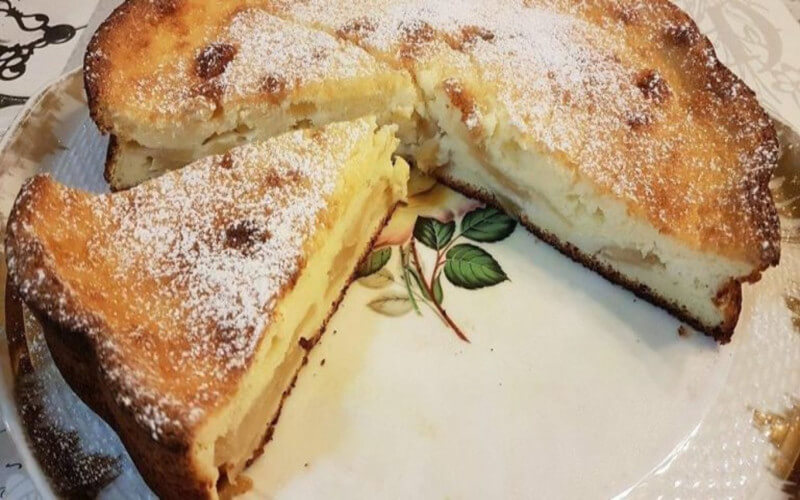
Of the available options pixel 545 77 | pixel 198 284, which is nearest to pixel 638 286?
pixel 545 77

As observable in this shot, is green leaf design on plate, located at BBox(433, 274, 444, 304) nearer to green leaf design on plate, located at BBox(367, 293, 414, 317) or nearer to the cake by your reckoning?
green leaf design on plate, located at BBox(367, 293, 414, 317)

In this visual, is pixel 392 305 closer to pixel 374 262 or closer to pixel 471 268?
pixel 374 262

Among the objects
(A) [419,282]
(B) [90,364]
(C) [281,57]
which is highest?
(C) [281,57]

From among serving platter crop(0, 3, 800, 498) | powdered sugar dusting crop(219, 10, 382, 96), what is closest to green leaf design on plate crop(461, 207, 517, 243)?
serving platter crop(0, 3, 800, 498)

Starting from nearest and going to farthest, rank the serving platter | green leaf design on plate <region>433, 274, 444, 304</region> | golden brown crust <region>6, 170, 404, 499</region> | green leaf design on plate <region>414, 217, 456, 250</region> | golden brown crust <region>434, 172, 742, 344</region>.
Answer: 1. golden brown crust <region>6, 170, 404, 499</region>
2. the serving platter
3. golden brown crust <region>434, 172, 742, 344</region>
4. green leaf design on plate <region>433, 274, 444, 304</region>
5. green leaf design on plate <region>414, 217, 456, 250</region>

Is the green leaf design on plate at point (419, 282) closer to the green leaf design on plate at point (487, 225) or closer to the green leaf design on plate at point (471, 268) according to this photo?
the green leaf design on plate at point (471, 268)

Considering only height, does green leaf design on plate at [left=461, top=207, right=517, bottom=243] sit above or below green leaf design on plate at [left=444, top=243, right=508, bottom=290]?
above

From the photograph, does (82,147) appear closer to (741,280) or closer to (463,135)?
(463,135)

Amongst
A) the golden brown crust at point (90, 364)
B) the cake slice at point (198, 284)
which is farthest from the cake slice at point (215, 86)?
the golden brown crust at point (90, 364)

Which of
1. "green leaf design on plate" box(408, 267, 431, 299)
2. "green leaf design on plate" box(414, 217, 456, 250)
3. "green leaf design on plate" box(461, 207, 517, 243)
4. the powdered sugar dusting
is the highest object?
the powdered sugar dusting
